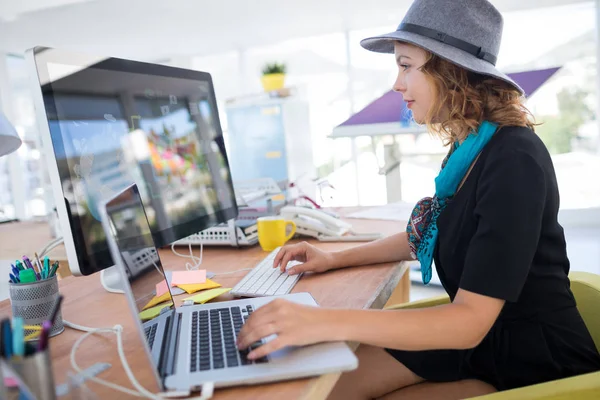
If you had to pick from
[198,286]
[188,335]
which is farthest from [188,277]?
[188,335]

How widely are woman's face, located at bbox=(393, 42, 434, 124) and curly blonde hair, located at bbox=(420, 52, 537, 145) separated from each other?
0.01 m

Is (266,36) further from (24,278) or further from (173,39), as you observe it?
(24,278)

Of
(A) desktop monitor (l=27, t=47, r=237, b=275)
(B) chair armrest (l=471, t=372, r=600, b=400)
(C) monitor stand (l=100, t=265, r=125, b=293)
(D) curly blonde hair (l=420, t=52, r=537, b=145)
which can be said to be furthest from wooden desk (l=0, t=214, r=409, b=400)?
(D) curly blonde hair (l=420, t=52, r=537, b=145)

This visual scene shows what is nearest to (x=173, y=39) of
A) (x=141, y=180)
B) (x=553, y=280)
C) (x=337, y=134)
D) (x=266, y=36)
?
(x=266, y=36)

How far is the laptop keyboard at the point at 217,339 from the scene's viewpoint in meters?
0.70

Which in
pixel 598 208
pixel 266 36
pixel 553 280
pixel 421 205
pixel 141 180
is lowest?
pixel 598 208

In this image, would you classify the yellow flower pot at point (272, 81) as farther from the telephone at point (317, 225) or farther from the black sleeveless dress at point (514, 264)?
the black sleeveless dress at point (514, 264)

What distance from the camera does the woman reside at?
0.80 meters

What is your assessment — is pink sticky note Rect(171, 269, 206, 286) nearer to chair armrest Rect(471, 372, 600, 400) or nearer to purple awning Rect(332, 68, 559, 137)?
chair armrest Rect(471, 372, 600, 400)

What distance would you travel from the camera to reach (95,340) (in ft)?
2.82

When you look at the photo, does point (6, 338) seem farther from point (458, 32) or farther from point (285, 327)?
point (458, 32)

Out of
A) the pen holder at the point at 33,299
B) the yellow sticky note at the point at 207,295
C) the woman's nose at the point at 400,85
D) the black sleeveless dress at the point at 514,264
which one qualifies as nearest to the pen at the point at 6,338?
the pen holder at the point at 33,299

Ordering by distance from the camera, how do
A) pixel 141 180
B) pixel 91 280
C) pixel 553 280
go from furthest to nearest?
pixel 91 280 < pixel 141 180 < pixel 553 280

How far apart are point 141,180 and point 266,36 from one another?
5395 millimetres
